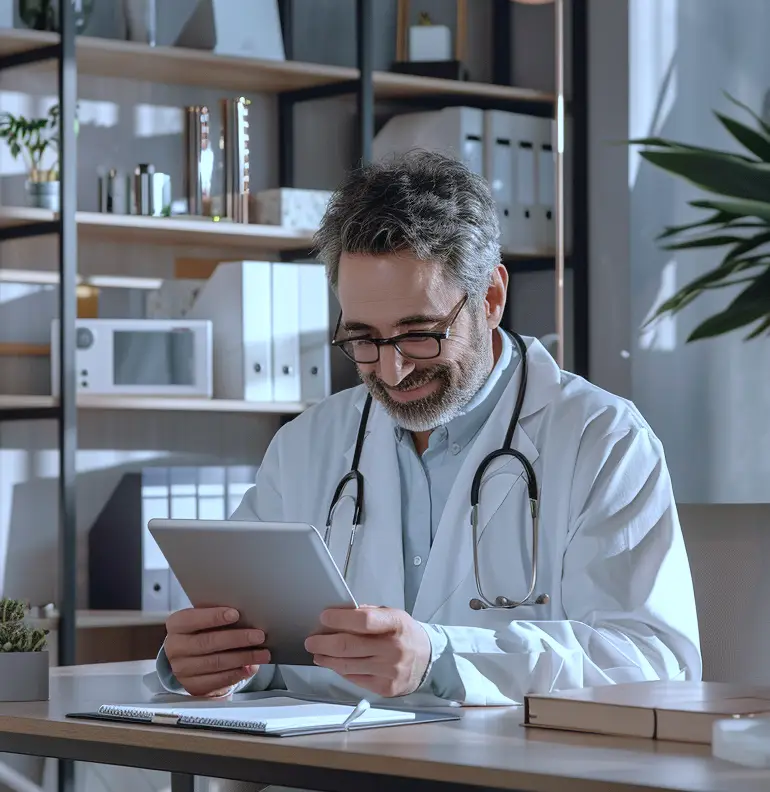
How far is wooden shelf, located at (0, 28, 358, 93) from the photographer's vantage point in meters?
3.37

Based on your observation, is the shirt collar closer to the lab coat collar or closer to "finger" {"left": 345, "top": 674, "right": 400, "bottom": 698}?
the lab coat collar

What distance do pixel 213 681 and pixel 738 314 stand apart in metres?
1.94

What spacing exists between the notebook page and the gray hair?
2.22ft

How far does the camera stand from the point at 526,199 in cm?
386

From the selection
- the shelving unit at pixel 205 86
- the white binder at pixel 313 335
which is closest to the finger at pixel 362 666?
the shelving unit at pixel 205 86

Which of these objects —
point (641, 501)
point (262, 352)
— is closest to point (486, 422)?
point (641, 501)

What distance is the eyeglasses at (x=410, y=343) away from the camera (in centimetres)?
196

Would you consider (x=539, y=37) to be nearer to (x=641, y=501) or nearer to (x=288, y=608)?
(x=641, y=501)

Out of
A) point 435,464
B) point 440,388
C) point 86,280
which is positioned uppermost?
point 86,280

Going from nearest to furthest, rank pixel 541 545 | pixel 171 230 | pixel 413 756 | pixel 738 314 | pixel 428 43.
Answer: pixel 413 756 → pixel 541 545 → pixel 738 314 → pixel 171 230 → pixel 428 43

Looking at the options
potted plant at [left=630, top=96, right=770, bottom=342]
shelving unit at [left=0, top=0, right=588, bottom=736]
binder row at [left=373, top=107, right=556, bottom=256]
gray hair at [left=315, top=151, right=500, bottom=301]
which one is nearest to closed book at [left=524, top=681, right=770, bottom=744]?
gray hair at [left=315, top=151, right=500, bottom=301]

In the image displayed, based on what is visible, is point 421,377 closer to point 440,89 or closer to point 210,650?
point 210,650

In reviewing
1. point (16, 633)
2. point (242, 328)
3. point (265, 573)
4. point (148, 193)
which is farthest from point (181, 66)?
point (265, 573)

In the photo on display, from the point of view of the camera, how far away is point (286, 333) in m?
3.54
